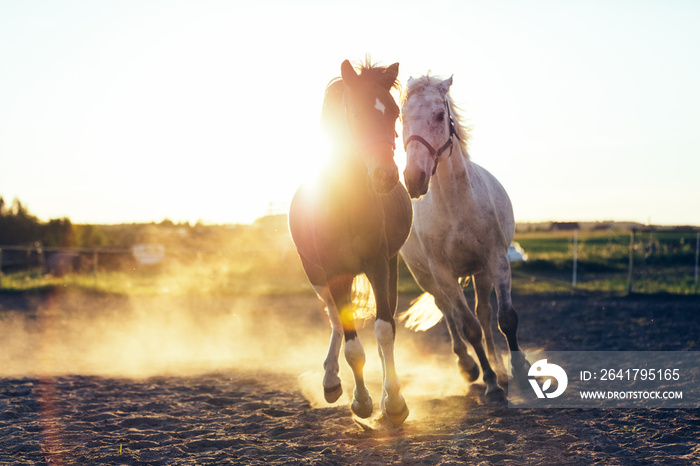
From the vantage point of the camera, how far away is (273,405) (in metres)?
4.97

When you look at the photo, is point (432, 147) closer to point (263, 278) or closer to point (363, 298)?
point (363, 298)

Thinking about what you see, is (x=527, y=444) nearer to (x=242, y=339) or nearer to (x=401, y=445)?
(x=401, y=445)

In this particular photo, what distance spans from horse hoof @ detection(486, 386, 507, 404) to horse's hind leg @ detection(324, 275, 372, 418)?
55.3 inches

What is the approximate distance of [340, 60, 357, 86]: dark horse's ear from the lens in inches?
135

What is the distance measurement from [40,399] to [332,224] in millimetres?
3293

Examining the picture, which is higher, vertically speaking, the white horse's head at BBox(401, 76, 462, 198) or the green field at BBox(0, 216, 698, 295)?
the white horse's head at BBox(401, 76, 462, 198)

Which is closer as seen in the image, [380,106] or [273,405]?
[380,106]

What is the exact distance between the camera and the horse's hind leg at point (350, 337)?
3682 millimetres

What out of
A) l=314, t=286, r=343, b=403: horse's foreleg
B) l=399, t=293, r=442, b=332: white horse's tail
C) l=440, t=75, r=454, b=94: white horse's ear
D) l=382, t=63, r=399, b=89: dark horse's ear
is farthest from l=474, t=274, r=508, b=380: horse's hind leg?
l=382, t=63, r=399, b=89: dark horse's ear

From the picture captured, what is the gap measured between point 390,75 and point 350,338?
170cm

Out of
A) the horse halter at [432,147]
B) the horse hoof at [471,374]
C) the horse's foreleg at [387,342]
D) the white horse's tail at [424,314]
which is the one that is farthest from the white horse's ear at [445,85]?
the white horse's tail at [424,314]

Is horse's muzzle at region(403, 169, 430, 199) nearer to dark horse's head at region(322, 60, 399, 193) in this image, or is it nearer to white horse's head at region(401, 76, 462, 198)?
white horse's head at region(401, 76, 462, 198)

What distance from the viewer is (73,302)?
13906mm

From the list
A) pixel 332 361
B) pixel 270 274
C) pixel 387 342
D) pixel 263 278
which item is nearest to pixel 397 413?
pixel 387 342
